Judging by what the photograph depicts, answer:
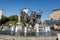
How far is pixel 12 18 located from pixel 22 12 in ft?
215

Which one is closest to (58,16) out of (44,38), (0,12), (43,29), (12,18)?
(0,12)

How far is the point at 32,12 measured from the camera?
18.7 metres

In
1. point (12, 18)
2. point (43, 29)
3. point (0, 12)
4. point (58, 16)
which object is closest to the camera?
point (43, 29)

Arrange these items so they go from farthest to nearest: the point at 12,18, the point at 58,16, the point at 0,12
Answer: the point at 58,16
the point at 0,12
the point at 12,18

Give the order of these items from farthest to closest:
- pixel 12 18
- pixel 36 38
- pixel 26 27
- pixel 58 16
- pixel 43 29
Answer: pixel 58 16, pixel 12 18, pixel 43 29, pixel 26 27, pixel 36 38

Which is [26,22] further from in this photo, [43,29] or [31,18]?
[43,29]

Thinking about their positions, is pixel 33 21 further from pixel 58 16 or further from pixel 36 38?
pixel 58 16

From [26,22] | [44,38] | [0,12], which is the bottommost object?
[44,38]

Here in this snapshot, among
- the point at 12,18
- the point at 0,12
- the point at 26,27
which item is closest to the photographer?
the point at 26,27

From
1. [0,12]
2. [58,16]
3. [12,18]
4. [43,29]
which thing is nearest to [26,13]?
[43,29]

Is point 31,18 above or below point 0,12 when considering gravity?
below

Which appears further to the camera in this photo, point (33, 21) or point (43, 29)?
point (43, 29)

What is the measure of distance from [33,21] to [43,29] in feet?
12.8

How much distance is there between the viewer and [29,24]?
18.2 meters
